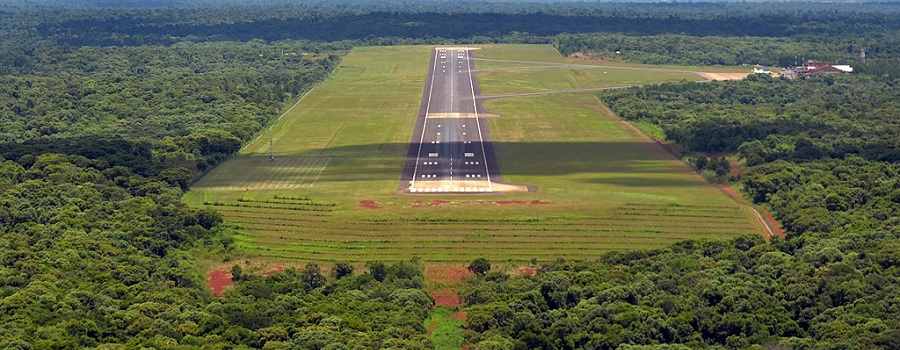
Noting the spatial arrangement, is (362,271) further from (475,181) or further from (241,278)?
(475,181)

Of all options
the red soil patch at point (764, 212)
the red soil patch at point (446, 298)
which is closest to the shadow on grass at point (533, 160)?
the red soil patch at point (764, 212)

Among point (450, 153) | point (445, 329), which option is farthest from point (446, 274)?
point (450, 153)

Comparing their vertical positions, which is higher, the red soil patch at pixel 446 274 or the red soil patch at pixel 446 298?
the red soil patch at pixel 446 298

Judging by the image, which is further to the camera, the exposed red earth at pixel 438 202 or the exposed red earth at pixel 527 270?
the exposed red earth at pixel 438 202

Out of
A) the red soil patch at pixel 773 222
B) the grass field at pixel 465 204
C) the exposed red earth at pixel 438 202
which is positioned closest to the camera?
the grass field at pixel 465 204

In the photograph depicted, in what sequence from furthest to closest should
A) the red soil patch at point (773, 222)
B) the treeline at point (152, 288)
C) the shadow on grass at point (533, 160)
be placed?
the shadow on grass at point (533, 160)
the red soil patch at point (773, 222)
the treeline at point (152, 288)

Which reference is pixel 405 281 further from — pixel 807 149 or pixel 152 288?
pixel 807 149

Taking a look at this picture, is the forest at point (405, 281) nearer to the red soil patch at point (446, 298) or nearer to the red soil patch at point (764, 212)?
the red soil patch at point (764, 212)

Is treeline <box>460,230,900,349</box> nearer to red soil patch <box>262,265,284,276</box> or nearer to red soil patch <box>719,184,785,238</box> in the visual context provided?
red soil patch <box>719,184,785,238</box>
